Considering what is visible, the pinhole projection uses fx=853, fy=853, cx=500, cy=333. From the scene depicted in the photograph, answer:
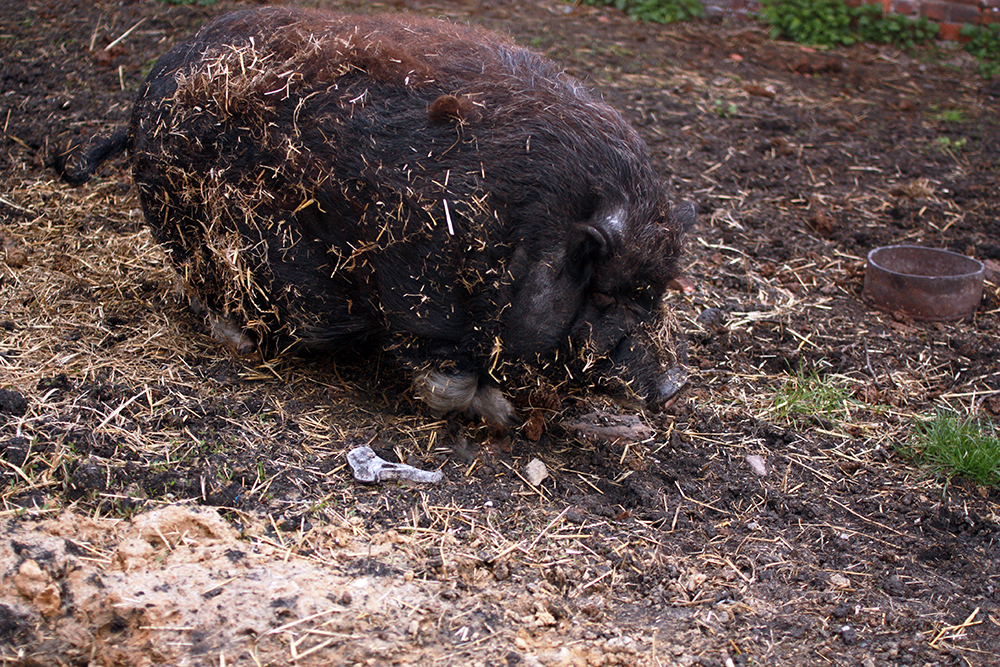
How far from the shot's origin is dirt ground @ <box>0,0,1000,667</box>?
2486mm

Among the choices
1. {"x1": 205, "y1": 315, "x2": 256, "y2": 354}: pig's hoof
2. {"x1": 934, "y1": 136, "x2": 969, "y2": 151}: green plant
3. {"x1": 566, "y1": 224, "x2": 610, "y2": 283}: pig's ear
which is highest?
{"x1": 566, "y1": 224, "x2": 610, "y2": 283}: pig's ear

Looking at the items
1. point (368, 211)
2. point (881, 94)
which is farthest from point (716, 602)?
point (881, 94)

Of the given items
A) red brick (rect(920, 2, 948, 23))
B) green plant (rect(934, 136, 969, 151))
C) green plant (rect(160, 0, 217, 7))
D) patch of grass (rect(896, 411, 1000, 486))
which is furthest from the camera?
red brick (rect(920, 2, 948, 23))

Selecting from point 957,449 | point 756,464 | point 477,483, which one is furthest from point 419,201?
point 957,449

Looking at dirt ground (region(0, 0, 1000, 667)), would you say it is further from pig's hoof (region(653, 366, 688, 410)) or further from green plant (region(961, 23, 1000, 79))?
green plant (region(961, 23, 1000, 79))

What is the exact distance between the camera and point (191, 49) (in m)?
3.55

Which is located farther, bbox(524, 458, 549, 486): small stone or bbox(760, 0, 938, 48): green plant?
bbox(760, 0, 938, 48): green plant

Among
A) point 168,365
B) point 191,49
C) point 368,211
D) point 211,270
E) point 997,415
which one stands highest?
point 191,49

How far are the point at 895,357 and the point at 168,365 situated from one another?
11.6ft

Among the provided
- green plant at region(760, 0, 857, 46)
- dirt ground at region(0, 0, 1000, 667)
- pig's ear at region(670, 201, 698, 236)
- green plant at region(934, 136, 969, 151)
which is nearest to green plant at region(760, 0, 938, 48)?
green plant at region(760, 0, 857, 46)

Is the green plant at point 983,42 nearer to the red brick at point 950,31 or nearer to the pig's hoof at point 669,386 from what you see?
the red brick at point 950,31

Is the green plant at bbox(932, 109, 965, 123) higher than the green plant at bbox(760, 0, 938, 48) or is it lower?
lower

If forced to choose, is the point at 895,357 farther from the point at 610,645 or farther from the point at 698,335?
the point at 610,645

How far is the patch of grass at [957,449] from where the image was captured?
349 centimetres
